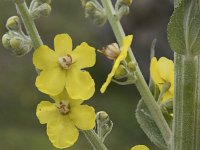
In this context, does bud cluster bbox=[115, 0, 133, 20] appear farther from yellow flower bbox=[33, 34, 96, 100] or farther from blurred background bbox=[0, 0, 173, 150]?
blurred background bbox=[0, 0, 173, 150]

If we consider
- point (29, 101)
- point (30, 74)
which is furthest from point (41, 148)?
point (30, 74)

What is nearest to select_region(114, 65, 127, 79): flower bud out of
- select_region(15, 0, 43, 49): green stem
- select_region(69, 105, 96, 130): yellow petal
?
select_region(69, 105, 96, 130): yellow petal

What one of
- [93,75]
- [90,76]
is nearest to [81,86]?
[90,76]

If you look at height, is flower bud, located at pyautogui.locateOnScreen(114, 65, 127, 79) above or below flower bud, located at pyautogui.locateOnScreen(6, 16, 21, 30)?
below

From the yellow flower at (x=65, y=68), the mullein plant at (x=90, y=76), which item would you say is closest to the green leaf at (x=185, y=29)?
the mullein plant at (x=90, y=76)

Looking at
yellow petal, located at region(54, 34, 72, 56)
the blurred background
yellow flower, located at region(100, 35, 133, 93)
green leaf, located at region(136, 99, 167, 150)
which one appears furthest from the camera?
the blurred background

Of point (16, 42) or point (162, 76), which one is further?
point (162, 76)

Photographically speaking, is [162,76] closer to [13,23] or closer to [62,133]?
[62,133]
